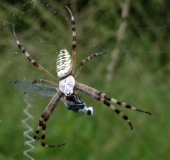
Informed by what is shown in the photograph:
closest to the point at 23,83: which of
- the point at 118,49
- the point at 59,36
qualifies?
the point at 59,36

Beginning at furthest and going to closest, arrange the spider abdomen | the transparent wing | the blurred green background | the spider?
the blurred green background, the transparent wing, the spider, the spider abdomen

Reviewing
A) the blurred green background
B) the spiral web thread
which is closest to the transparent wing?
the blurred green background

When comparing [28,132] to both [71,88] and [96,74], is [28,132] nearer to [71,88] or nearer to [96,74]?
[96,74]

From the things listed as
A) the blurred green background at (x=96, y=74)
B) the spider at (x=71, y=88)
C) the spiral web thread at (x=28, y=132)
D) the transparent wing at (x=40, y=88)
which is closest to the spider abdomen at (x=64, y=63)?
the spider at (x=71, y=88)

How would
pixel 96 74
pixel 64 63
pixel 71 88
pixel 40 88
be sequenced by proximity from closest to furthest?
1. pixel 64 63
2. pixel 71 88
3. pixel 40 88
4. pixel 96 74

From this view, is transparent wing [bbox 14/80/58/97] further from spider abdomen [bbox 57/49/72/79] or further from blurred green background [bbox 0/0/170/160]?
blurred green background [bbox 0/0/170/160]

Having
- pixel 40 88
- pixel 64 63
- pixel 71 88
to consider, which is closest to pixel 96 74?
pixel 40 88

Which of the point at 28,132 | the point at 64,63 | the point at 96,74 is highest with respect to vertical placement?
the point at 96,74
